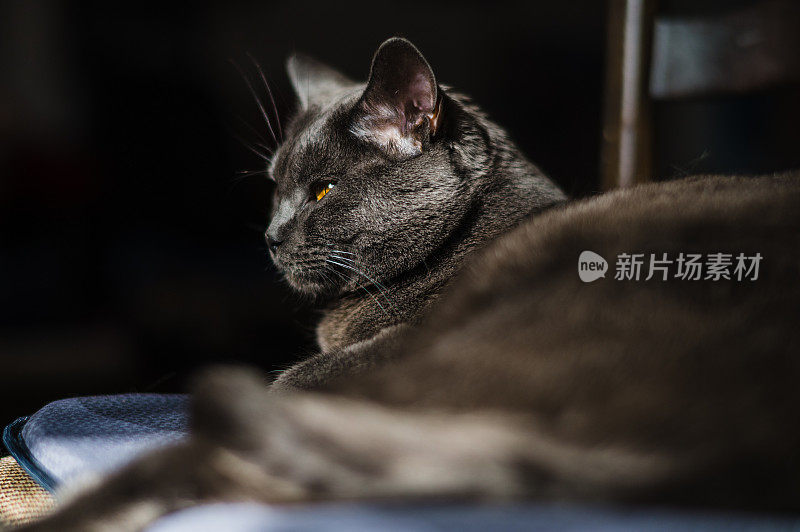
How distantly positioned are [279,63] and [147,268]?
3.81 feet

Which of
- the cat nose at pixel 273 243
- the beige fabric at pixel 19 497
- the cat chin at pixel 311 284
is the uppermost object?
the cat nose at pixel 273 243

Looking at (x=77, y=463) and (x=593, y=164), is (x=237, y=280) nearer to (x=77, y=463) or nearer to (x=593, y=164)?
(x=593, y=164)

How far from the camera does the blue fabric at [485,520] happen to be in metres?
0.39

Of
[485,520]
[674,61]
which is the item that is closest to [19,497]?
[485,520]

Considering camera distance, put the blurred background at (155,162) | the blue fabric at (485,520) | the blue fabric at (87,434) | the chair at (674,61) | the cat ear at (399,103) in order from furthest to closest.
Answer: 1. the blurred background at (155,162)
2. the chair at (674,61)
3. the cat ear at (399,103)
4. the blue fabric at (87,434)
5. the blue fabric at (485,520)

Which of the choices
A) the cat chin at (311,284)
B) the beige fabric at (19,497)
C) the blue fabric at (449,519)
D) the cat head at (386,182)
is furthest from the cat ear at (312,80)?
the blue fabric at (449,519)

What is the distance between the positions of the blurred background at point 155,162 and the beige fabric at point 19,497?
1072 mm

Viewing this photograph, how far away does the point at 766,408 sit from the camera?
0.43 metres

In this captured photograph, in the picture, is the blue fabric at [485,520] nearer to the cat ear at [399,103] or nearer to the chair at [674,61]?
the cat ear at [399,103]

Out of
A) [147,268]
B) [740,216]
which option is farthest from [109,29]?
[740,216]

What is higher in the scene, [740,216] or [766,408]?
[740,216]

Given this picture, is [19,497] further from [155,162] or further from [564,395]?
[155,162]

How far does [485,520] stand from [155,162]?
199cm

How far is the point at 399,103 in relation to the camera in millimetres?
916
